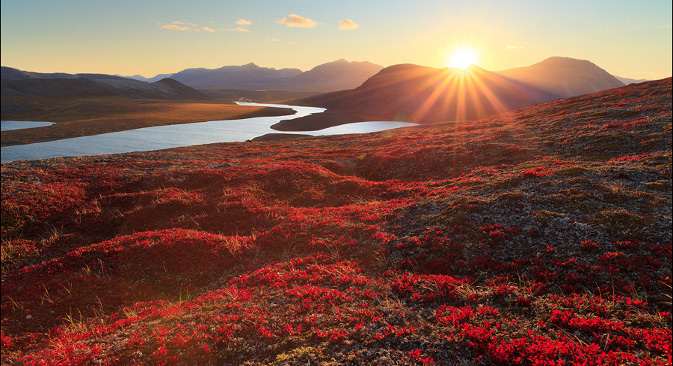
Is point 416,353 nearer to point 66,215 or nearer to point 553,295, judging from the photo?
point 553,295

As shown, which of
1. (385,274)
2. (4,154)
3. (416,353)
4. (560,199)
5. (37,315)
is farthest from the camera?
(4,154)

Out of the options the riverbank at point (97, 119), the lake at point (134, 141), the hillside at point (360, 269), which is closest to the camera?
the hillside at point (360, 269)

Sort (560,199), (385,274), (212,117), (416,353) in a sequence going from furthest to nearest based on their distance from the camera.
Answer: (212,117), (560,199), (385,274), (416,353)

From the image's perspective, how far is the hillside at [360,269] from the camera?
9.41 metres

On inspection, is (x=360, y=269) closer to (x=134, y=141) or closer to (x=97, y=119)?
(x=134, y=141)

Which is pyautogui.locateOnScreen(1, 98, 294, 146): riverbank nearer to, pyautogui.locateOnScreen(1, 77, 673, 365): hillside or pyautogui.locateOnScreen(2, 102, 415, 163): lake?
pyautogui.locateOnScreen(2, 102, 415, 163): lake

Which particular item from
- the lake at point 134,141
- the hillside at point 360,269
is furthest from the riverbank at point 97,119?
the hillside at point 360,269

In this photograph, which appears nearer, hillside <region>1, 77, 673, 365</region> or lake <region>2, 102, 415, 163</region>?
hillside <region>1, 77, 673, 365</region>

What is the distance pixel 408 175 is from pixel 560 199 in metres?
18.1

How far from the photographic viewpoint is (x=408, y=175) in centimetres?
3566

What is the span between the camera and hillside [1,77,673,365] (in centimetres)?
941

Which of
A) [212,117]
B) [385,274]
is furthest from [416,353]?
[212,117]

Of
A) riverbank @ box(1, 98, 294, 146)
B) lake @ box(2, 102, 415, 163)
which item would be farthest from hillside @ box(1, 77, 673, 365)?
riverbank @ box(1, 98, 294, 146)

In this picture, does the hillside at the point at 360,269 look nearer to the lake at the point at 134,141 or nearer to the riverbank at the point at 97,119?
the lake at the point at 134,141
